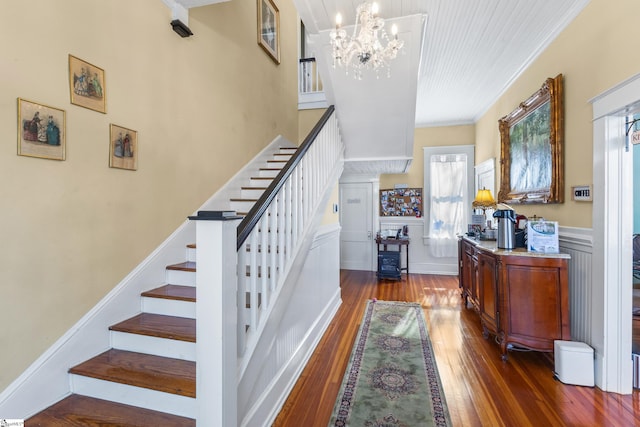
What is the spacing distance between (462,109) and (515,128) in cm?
159

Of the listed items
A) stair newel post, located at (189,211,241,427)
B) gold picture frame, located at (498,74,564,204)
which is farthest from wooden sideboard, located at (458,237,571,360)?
stair newel post, located at (189,211,241,427)

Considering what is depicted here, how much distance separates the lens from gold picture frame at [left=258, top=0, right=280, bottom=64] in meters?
4.13

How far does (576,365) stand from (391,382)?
1.50 meters

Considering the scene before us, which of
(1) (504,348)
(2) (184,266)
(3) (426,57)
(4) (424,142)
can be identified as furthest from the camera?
(4) (424,142)

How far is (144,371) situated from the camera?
173 centimetres

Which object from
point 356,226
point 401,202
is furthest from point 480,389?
point 356,226

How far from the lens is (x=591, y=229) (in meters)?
2.38

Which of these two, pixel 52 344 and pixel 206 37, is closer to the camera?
pixel 52 344

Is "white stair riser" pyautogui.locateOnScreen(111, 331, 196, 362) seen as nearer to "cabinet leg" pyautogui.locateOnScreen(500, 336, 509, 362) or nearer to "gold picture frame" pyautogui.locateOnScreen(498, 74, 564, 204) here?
"cabinet leg" pyautogui.locateOnScreen(500, 336, 509, 362)

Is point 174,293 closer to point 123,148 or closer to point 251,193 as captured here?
point 123,148

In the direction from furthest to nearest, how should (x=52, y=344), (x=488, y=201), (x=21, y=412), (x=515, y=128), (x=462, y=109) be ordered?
(x=462, y=109) → (x=488, y=201) → (x=515, y=128) → (x=52, y=344) → (x=21, y=412)

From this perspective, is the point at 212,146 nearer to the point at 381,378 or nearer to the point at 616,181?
the point at 381,378

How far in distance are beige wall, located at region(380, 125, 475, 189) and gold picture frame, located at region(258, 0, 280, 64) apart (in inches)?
129

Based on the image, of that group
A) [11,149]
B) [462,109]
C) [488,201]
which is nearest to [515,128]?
[488,201]
